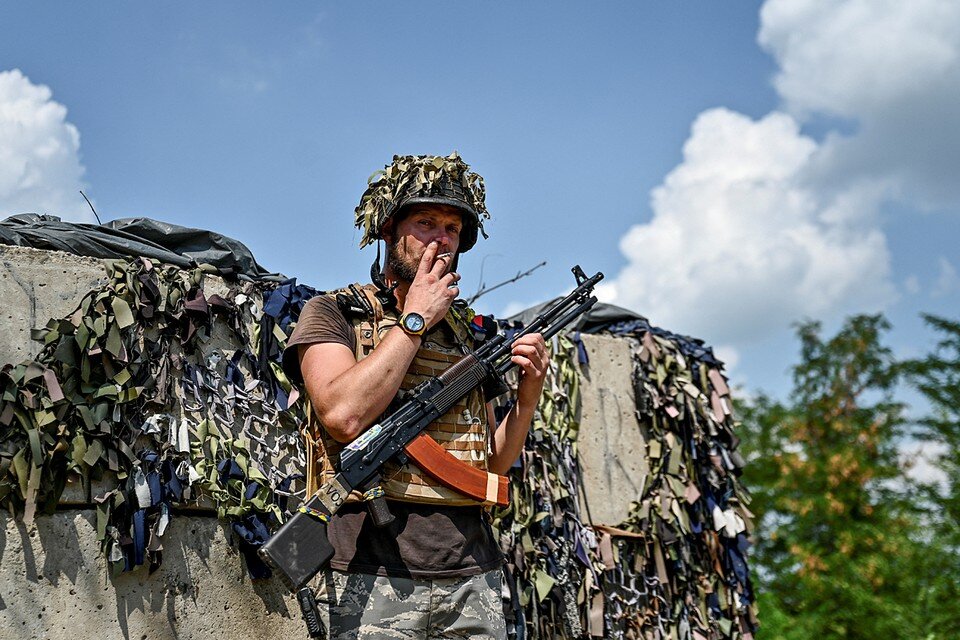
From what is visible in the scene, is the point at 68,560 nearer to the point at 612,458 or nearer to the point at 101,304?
the point at 101,304

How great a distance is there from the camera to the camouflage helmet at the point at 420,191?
8.94 ft

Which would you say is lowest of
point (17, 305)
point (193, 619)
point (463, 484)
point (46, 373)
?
point (193, 619)

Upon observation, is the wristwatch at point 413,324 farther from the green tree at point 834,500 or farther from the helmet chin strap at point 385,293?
the green tree at point 834,500

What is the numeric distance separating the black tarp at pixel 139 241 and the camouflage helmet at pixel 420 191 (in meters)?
0.96

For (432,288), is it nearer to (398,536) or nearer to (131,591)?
(398,536)

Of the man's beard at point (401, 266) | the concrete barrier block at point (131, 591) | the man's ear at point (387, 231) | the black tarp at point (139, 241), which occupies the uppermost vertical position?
the black tarp at point (139, 241)

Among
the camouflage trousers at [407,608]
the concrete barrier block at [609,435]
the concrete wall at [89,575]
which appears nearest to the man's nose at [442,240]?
the camouflage trousers at [407,608]

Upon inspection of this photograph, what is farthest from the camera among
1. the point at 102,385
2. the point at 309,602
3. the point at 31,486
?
the point at 309,602

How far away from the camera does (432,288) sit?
8.22 ft

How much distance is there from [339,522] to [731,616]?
3172 millimetres

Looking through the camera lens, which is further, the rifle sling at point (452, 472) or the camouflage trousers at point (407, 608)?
the rifle sling at point (452, 472)

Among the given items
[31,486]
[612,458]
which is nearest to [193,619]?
[31,486]

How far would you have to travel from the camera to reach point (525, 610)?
13.1 feet

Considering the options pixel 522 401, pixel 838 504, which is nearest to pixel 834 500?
pixel 838 504
